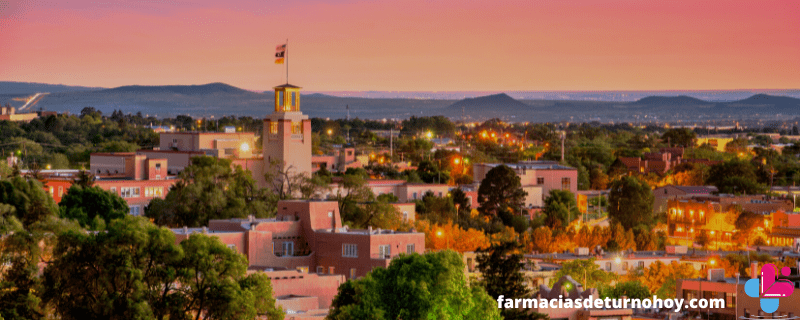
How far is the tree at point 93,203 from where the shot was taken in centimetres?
5856

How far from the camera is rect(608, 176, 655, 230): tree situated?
78062 millimetres

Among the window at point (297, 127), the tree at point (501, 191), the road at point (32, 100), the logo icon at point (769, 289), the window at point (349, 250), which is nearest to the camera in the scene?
the logo icon at point (769, 289)

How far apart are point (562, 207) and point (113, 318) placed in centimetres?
5032

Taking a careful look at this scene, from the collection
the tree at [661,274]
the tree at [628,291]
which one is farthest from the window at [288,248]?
the tree at [661,274]

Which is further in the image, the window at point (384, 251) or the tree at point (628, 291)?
the tree at point (628, 291)

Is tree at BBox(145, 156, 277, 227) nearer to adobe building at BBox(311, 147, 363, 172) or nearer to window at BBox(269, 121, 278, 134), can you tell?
window at BBox(269, 121, 278, 134)

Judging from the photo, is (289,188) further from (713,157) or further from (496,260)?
(713,157)

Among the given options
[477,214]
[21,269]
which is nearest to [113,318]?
[21,269]

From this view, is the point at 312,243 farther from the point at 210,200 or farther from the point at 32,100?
the point at 32,100

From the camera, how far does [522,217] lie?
74.4m

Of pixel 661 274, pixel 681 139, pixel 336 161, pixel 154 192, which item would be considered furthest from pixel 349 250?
pixel 681 139

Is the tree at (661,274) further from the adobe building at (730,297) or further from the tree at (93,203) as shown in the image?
the tree at (93,203)

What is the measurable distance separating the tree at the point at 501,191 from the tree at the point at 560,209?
5.64 ft

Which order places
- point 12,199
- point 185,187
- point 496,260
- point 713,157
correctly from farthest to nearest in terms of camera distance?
point 713,157 → point 185,187 → point 12,199 → point 496,260
